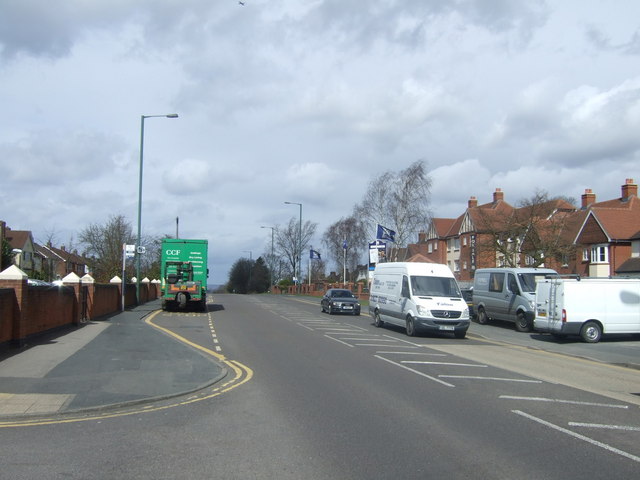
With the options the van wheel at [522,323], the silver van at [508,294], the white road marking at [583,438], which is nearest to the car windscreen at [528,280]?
the silver van at [508,294]

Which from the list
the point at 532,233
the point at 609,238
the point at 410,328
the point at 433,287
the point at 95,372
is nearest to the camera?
the point at 95,372

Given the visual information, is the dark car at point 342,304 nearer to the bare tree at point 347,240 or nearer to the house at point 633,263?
the house at point 633,263

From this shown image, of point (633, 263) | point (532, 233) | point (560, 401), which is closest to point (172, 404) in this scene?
point (560, 401)

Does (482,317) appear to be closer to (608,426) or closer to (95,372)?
(95,372)

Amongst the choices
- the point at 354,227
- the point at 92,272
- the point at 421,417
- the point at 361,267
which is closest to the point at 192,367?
the point at 421,417

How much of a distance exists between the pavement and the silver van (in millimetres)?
13610

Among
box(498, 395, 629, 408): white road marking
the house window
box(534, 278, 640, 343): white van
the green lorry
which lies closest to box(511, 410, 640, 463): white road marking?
box(498, 395, 629, 408): white road marking

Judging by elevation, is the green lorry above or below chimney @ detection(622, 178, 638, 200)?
below

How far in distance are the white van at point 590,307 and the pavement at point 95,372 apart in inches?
446

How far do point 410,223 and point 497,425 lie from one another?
1734 inches

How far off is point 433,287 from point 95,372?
40.5 ft

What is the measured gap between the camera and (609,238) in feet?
140

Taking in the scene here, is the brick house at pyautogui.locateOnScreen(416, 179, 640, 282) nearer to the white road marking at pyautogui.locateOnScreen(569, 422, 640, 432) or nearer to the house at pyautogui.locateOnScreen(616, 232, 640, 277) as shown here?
the house at pyautogui.locateOnScreen(616, 232, 640, 277)

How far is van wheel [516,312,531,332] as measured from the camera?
2317cm
